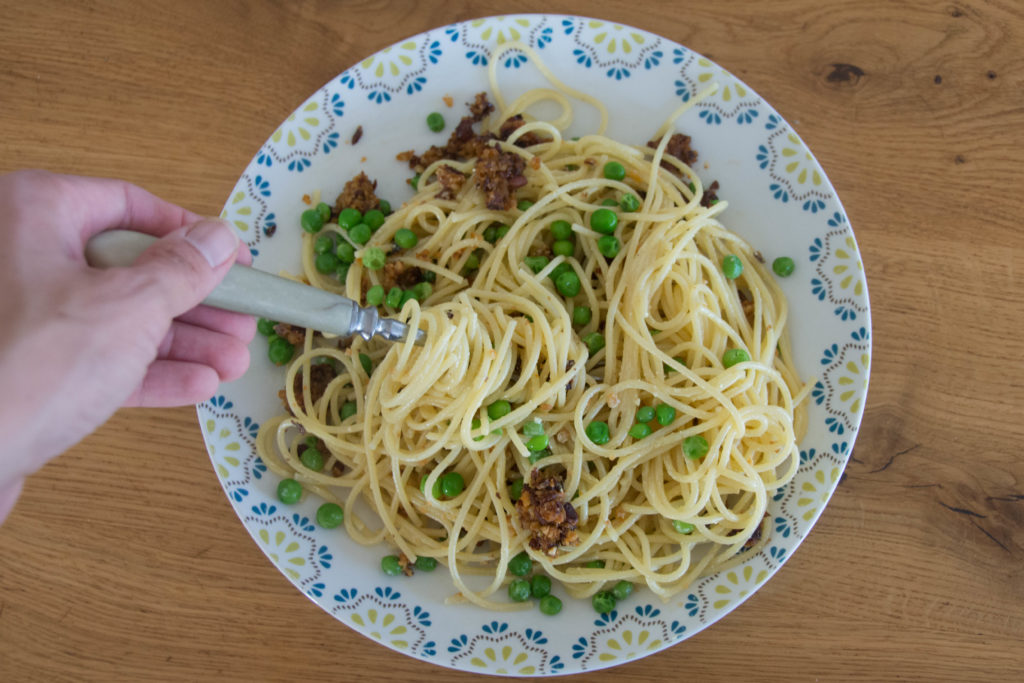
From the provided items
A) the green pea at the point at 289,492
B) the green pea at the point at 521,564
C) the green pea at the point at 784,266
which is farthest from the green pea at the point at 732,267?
the green pea at the point at 289,492

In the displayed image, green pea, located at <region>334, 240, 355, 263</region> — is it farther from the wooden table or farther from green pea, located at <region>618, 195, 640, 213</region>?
green pea, located at <region>618, 195, 640, 213</region>

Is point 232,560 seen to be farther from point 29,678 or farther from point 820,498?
point 820,498

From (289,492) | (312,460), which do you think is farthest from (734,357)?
(289,492)

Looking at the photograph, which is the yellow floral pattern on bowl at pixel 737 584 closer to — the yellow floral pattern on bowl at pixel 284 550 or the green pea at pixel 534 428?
the green pea at pixel 534 428

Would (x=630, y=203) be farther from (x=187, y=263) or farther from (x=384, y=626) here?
(x=384, y=626)

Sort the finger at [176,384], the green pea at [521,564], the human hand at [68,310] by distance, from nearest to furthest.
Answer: the human hand at [68,310] → the finger at [176,384] → the green pea at [521,564]

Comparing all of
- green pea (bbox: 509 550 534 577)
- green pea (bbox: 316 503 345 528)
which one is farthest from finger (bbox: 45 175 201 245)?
green pea (bbox: 509 550 534 577)
